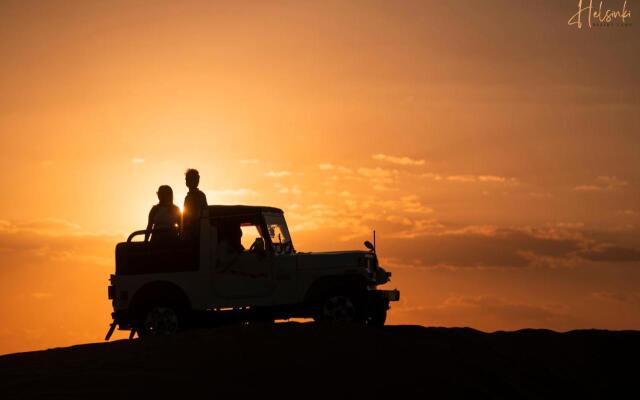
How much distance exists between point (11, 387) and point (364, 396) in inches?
213

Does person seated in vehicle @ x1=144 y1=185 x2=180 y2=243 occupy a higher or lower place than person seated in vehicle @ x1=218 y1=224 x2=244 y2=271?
higher

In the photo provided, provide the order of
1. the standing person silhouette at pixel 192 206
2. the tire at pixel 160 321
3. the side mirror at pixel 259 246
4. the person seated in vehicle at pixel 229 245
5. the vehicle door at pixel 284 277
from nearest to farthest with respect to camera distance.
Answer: the vehicle door at pixel 284 277 < the side mirror at pixel 259 246 < the person seated in vehicle at pixel 229 245 < the standing person silhouette at pixel 192 206 < the tire at pixel 160 321

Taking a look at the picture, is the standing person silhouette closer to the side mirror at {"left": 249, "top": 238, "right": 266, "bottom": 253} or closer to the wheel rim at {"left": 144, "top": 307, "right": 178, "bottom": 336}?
the side mirror at {"left": 249, "top": 238, "right": 266, "bottom": 253}

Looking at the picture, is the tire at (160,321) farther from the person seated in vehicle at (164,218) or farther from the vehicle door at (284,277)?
the vehicle door at (284,277)

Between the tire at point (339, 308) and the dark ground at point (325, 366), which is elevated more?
the tire at point (339, 308)

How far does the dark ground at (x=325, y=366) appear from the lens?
534 inches

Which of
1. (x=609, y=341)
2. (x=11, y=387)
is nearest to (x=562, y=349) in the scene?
(x=609, y=341)

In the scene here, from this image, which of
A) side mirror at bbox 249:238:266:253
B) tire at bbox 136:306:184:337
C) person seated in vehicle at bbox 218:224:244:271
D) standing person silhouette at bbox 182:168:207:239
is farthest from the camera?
tire at bbox 136:306:184:337

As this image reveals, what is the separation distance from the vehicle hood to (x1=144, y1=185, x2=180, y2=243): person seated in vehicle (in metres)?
2.78

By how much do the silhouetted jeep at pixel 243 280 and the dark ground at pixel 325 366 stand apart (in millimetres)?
1155

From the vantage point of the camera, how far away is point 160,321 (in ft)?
62.6

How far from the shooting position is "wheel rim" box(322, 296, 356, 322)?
18156 millimetres

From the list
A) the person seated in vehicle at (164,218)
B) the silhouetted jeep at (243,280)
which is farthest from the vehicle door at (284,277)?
the person seated in vehicle at (164,218)

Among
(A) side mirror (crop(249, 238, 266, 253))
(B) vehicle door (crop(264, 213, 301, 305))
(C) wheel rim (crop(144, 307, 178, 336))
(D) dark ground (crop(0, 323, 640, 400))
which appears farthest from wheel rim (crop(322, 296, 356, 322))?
(C) wheel rim (crop(144, 307, 178, 336))
